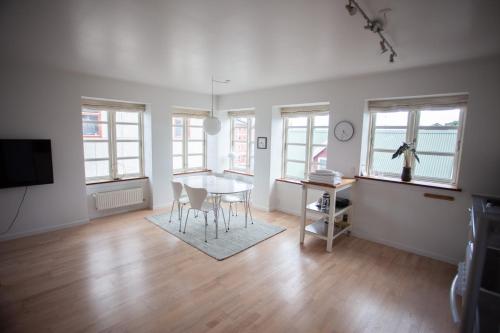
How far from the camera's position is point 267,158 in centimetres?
521

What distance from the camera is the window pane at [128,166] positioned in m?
4.99

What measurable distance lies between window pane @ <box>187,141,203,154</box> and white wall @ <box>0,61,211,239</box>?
1.58 meters

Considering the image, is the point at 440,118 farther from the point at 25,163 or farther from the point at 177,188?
the point at 25,163

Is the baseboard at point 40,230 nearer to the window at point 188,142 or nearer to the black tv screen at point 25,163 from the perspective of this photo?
the black tv screen at point 25,163

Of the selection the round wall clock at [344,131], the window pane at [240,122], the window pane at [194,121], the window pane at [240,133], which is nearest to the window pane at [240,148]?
the window pane at [240,133]

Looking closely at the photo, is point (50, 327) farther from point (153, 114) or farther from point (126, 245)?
point (153, 114)

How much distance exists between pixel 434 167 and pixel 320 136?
6.11 ft

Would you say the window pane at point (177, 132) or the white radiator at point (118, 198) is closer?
the white radiator at point (118, 198)

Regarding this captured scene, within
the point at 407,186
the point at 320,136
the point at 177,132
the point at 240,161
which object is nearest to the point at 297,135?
the point at 320,136

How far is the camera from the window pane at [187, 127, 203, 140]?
19.9 feet

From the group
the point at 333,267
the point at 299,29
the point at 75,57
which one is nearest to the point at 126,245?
the point at 75,57

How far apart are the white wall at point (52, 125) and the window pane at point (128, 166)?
0.78 m

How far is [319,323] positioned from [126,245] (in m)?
2.77

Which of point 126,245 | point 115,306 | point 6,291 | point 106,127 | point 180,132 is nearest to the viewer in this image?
point 115,306
